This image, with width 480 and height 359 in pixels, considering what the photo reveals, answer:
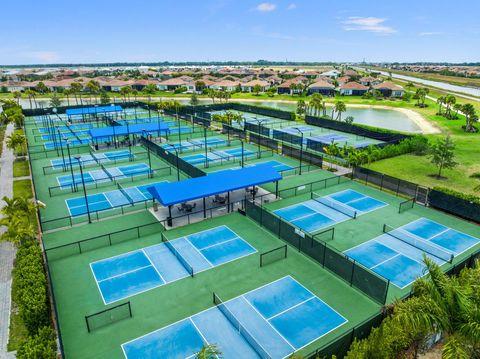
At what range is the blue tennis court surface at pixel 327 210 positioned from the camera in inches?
1102

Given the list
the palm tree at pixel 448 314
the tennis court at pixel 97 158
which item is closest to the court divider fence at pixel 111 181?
the tennis court at pixel 97 158

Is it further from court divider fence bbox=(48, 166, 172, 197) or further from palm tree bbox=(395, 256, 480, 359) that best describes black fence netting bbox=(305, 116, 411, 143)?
palm tree bbox=(395, 256, 480, 359)

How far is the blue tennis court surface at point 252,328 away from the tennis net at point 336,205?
1216 centimetres

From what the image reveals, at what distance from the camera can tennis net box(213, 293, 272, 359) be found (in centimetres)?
1508

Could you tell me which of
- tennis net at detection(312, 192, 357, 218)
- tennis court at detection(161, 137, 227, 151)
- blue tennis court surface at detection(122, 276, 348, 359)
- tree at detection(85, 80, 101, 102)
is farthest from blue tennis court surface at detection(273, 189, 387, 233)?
tree at detection(85, 80, 101, 102)

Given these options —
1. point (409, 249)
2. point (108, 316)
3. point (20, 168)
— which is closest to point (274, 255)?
point (409, 249)

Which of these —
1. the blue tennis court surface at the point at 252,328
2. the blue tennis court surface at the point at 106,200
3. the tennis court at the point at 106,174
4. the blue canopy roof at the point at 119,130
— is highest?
the blue canopy roof at the point at 119,130

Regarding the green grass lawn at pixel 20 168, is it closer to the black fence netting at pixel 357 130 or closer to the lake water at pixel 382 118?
the black fence netting at pixel 357 130

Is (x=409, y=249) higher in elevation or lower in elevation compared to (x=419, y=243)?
lower

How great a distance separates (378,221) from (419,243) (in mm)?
4091

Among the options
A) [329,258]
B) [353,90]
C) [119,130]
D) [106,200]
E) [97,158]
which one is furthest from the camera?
[353,90]

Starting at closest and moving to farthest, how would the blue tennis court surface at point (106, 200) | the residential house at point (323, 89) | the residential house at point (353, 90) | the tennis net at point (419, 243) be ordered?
the tennis net at point (419, 243)
the blue tennis court surface at point (106, 200)
the residential house at point (353, 90)
the residential house at point (323, 89)

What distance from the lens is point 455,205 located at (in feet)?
96.1

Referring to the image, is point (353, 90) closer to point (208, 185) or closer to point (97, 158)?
point (97, 158)
